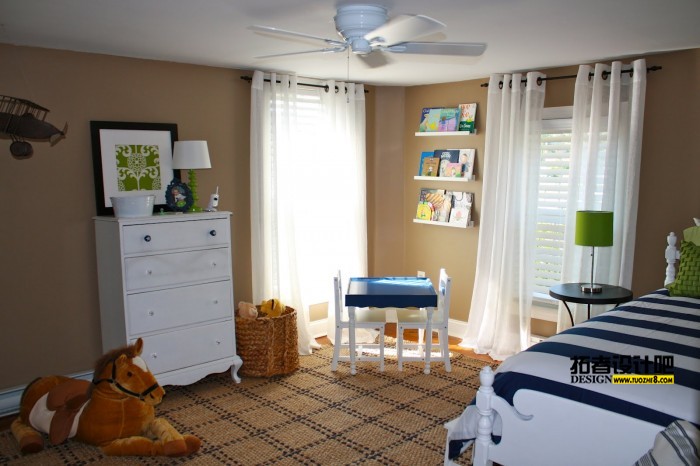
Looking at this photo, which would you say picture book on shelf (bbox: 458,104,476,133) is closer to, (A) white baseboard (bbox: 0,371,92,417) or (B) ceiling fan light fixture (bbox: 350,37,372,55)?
(B) ceiling fan light fixture (bbox: 350,37,372,55)

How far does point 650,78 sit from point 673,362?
7.74ft

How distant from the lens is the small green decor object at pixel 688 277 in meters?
3.39

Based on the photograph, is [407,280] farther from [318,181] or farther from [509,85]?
[509,85]

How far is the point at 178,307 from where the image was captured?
3.75 metres

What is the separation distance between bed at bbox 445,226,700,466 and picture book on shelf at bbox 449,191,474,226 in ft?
7.66

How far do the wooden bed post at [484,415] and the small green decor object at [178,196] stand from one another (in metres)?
2.43

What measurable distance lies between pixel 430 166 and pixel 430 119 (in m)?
0.42

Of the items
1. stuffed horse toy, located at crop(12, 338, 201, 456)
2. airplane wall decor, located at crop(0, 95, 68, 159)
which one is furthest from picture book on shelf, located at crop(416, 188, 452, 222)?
airplane wall decor, located at crop(0, 95, 68, 159)

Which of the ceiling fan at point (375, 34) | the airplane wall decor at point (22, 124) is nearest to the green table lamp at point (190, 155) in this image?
the airplane wall decor at point (22, 124)

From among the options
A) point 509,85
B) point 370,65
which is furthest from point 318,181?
point 509,85

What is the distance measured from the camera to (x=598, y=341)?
2.59 m

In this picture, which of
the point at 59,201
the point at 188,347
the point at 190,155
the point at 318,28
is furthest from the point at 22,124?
the point at 318,28

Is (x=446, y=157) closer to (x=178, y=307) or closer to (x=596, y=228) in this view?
(x=596, y=228)

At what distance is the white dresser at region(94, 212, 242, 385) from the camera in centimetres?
355
